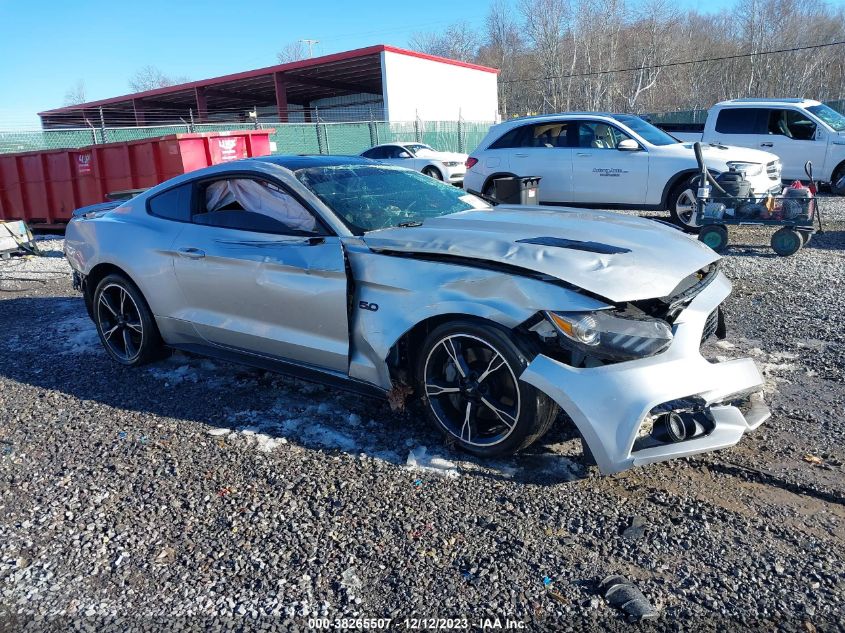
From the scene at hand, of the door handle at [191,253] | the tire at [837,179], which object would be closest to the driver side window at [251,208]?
the door handle at [191,253]

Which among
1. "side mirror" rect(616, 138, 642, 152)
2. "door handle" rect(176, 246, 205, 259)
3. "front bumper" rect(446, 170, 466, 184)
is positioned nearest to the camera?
"door handle" rect(176, 246, 205, 259)

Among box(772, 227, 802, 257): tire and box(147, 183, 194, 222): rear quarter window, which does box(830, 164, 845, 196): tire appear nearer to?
box(772, 227, 802, 257): tire

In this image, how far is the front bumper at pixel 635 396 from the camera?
282 cm

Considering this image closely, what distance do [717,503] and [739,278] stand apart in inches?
182

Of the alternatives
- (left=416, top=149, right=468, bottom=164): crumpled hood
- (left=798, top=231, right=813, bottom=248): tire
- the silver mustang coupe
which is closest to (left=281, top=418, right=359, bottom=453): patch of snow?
the silver mustang coupe

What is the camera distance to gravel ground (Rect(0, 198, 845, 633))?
237cm

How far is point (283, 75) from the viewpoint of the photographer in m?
33.8

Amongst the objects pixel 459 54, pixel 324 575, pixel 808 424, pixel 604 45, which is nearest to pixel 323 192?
pixel 324 575

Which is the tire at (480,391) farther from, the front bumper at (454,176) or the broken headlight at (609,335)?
the front bumper at (454,176)

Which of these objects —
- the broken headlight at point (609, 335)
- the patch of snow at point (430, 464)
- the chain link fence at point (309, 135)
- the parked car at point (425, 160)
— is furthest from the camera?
the parked car at point (425, 160)

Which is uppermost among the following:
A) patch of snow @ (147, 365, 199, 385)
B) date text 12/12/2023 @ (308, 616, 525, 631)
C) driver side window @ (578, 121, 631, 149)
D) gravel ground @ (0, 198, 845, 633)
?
driver side window @ (578, 121, 631, 149)

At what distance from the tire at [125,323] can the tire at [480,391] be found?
246 cm

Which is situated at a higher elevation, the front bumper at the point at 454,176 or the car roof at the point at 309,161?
the car roof at the point at 309,161

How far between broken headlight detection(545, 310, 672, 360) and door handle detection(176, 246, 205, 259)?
250cm
